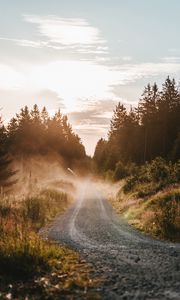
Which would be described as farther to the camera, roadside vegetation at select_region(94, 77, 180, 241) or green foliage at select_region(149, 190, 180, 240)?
roadside vegetation at select_region(94, 77, 180, 241)

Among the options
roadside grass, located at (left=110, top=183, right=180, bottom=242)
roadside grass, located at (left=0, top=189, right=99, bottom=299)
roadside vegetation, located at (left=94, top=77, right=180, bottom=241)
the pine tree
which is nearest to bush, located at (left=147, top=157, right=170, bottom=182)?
roadside vegetation, located at (left=94, top=77, right=180, bottom=241)

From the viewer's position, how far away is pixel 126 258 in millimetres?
13820

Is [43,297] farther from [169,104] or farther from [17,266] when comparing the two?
[169,104]

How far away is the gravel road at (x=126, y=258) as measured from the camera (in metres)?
9.70

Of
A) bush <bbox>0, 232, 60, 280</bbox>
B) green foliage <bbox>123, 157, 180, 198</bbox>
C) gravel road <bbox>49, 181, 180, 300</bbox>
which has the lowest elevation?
gravel road <bbox>49, 181, 180, 300</bbox>

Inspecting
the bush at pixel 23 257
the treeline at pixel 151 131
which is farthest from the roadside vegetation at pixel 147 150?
the bush at pixel 23 257

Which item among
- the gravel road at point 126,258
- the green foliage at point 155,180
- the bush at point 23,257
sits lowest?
the gravel road at point 126,258

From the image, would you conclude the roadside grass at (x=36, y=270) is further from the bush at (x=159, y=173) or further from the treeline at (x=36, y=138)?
the treeline at (x=36, y=138)

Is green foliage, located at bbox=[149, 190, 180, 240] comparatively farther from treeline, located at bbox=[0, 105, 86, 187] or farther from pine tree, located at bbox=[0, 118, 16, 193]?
treeline, located at bbox=[0, 105, 86, 187]

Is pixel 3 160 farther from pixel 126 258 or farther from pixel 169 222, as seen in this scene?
pixel 126 258

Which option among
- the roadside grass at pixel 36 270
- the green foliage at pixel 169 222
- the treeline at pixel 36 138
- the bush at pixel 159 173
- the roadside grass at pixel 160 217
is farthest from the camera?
the treeline at pixel 36 138

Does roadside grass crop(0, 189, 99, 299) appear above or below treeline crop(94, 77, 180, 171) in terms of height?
below

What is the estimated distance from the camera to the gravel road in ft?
31.8

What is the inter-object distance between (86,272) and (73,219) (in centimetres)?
1692
